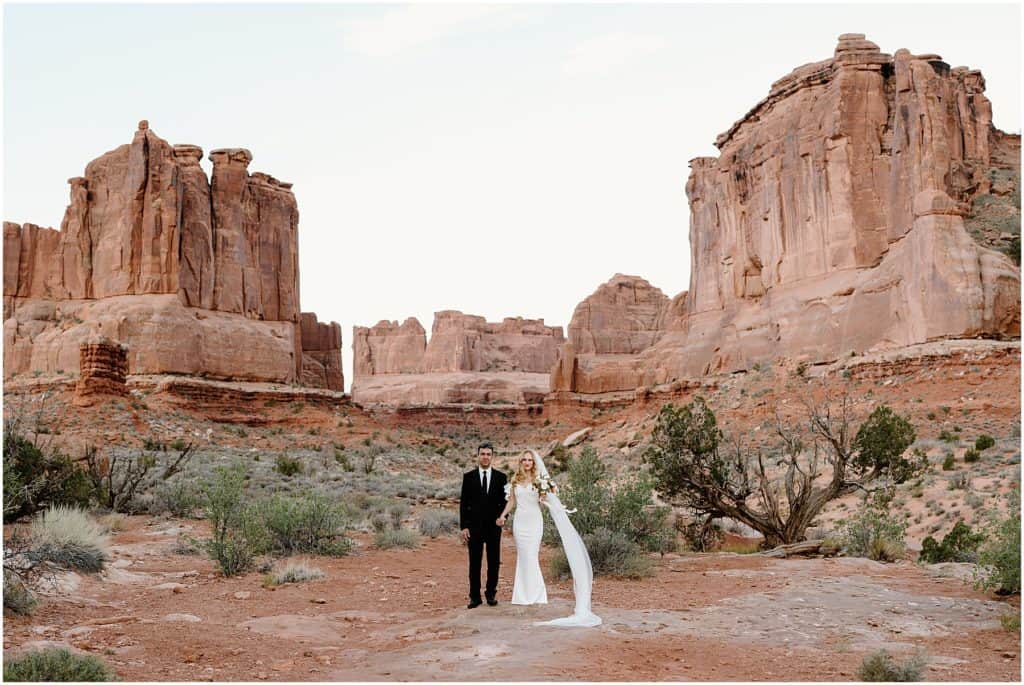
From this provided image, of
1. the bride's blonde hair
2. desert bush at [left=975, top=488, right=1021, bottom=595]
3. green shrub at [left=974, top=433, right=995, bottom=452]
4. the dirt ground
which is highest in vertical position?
green shrub at [left=974, top=433, right=995, bottom=452]

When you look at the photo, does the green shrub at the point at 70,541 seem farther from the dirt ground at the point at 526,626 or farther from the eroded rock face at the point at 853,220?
the eroded rock face at the point at 853,220

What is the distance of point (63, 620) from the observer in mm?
8312

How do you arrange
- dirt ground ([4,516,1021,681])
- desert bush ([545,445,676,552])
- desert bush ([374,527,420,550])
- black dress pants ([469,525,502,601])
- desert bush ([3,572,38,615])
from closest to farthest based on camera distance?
dirt ground ([4,516,1021,681])
desert bush ([3,572,38,615])
black dress pants ([469,525,502,601])
desert bush ([545,445,676,552])
desert bush ([374,527,420,550])

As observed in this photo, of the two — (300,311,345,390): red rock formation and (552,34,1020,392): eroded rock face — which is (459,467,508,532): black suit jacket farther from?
(300,311,345,390): red rock formation

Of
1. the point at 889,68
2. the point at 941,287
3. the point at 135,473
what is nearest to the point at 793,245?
the point at 889,68

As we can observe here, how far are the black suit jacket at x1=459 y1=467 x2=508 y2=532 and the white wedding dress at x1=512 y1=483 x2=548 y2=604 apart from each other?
213mm

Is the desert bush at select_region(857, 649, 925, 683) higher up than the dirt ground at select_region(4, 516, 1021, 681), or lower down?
higher up

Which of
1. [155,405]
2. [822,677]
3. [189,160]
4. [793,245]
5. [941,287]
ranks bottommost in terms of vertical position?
[822,677]

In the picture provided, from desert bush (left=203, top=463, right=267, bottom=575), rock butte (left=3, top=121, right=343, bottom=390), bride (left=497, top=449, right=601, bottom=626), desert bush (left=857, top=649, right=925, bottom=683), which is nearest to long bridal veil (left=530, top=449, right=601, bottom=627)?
bride (left=497, top=449, right=601, bottom=626)

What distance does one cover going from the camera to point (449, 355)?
11188 cm

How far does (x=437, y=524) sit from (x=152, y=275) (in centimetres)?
3337

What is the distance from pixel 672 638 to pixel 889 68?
127 feet

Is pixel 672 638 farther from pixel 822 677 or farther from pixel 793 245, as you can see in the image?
pixel 793 245

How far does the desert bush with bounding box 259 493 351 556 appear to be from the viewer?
43.1 ft
